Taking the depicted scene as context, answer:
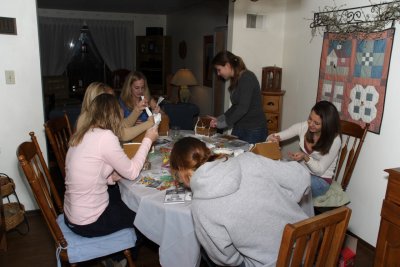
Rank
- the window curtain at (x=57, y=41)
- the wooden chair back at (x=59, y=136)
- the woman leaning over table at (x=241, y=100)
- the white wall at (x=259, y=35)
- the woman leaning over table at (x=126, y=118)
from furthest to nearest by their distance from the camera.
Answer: the window curtain at (x=57, y=41), the white wall at (x=259, y=35), the woman leaning over table at (x=241, y=100), the wooden chair back at (x=59, y=136), the woman leaning over table at (x=126, y=118)

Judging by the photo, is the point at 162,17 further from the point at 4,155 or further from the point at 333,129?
the point at 333,129

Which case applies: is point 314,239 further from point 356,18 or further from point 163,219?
point 356,18

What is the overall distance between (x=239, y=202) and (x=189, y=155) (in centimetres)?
28

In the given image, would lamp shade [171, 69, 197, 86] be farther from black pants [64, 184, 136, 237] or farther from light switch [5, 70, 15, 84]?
black pants [64, 184, 136, 237]

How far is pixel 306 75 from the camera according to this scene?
3336 millimetres

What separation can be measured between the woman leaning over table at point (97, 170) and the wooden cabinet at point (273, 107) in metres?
2.02

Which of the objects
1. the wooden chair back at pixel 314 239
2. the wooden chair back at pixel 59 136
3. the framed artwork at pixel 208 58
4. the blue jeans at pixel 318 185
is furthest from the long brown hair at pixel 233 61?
the framed artwork at pixel 208 58

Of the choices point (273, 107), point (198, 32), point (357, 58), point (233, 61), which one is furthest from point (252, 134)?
point (198, 32)

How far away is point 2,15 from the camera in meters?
2.64

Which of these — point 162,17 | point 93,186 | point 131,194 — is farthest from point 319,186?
point 162,17

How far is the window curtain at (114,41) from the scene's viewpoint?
8.22m

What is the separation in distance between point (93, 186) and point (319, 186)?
138 centimetres

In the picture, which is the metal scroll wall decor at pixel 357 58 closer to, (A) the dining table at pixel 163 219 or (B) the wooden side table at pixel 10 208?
(A) the dining table at pixel 163 219

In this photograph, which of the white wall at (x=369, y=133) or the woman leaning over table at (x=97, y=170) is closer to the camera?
the woman leaning over table at (x=97, y=170)
